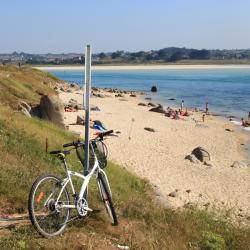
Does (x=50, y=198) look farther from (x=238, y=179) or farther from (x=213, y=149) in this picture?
(x=213, y=149)

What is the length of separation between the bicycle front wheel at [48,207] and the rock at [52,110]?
1717 centimetres

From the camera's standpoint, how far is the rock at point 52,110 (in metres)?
23.6

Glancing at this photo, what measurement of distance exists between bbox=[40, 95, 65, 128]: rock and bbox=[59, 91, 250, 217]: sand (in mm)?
2355

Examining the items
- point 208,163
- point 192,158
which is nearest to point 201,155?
point 192,158

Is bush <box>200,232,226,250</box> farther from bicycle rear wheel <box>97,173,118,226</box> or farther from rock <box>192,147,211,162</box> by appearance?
rock <box>192,147,211,162</box>

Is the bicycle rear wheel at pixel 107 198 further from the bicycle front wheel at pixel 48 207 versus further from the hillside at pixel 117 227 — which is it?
the bicycle front wheel at pixel 48 207

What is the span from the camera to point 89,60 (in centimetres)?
675

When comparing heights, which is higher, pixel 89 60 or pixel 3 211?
pixel 89 60

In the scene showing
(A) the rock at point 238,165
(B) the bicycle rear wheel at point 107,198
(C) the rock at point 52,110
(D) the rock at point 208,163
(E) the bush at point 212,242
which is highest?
(B) the bicycle rear wheel at point 107,198

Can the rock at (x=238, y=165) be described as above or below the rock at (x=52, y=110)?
below

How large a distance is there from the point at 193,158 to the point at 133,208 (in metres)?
14.9

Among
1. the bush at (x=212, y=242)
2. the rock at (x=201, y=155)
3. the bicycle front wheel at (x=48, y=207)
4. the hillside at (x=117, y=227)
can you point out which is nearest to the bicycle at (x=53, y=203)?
the bicycle front wheel at (x=48, y=207)

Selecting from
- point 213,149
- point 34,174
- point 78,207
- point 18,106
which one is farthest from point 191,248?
point 213,149

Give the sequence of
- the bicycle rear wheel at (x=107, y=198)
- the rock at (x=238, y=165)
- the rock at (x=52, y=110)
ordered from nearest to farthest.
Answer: the bicycle rear wheel at (x=107, y=198), the rock at (x=238, y=165), the rock at (x=52, y=110)
